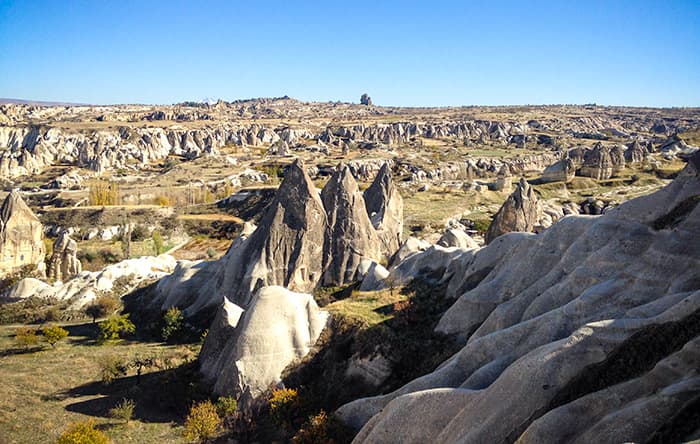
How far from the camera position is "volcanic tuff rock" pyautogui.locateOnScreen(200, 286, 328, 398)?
17.1m

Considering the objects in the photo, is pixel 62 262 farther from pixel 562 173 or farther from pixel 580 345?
pixel 562 173

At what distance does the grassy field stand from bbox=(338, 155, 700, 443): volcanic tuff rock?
24.2ft

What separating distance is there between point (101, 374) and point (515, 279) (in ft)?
55.7

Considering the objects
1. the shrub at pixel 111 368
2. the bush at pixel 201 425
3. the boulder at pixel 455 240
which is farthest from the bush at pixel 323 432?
the boulder at pixel 455 240

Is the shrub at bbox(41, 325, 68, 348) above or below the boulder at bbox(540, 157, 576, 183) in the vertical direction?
below

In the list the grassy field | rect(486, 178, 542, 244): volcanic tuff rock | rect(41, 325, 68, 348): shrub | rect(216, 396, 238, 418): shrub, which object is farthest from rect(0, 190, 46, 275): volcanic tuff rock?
rect(486, 178, 542, 244): volcanic tuff rock

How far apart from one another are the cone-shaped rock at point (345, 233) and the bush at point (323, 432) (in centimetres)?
1356

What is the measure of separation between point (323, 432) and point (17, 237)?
34592mm

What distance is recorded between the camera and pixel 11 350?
893 inches

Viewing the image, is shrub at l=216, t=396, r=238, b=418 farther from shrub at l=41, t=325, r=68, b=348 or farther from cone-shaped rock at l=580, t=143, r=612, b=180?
cone-shaped rock at l=580, t=143, r=612, b=180

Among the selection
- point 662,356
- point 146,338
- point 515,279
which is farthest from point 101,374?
point 662,356

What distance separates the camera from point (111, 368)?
19312mm

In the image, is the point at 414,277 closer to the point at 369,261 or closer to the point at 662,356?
the point at 369,261

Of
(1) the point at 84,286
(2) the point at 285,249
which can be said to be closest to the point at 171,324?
(2) the point at 285,249
